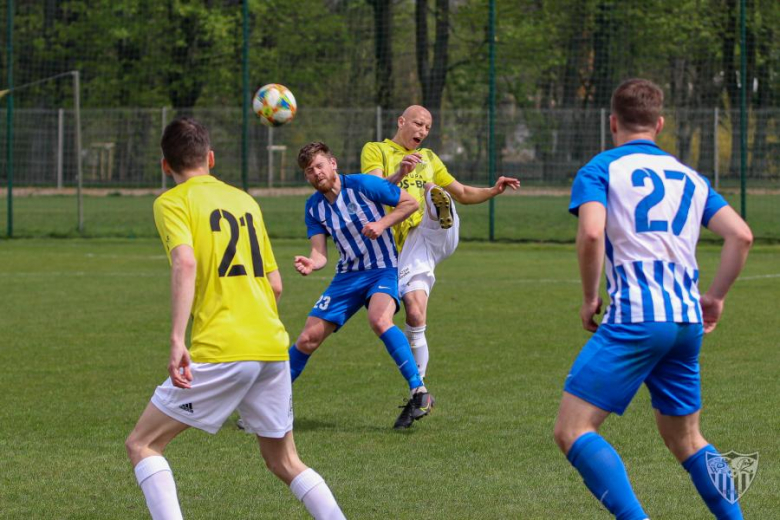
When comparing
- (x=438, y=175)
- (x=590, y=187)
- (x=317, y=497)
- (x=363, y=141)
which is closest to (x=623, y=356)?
(x=590, y=187)

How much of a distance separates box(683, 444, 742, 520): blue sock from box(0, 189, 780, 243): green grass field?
55.7ft

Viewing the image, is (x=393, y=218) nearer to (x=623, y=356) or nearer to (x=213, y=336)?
(x=213, y=336)

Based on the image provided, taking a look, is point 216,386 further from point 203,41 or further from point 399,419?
point 203,41

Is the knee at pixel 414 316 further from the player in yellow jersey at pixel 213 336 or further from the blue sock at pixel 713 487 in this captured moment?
the blue sock at pixel 713 487

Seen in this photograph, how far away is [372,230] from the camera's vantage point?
675cm

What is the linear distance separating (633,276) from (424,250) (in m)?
4.17

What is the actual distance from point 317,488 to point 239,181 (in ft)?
62.9

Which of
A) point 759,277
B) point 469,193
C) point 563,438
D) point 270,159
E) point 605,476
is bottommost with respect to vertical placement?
point 759,277

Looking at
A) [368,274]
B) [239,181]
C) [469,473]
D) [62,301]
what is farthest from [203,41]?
[469,473]

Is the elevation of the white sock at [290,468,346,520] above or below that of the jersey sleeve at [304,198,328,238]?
below

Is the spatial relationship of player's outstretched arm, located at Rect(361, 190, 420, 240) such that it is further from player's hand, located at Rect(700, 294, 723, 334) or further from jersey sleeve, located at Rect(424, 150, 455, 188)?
player's hand, located at Rect(700, 294, 723, 334)

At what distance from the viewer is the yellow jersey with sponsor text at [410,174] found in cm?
833

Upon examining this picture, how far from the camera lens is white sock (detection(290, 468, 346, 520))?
452 cm

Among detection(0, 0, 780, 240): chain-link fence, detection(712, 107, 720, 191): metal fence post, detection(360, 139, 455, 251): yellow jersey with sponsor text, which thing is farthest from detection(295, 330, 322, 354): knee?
detection(712, 107, 720, 191): metal fence post
